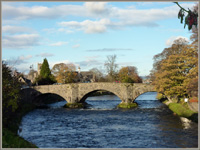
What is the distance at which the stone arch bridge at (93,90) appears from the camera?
4947 centimetres

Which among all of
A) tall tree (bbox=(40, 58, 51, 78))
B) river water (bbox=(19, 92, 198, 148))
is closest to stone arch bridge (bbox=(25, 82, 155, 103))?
river water (bbox=(19, 92, 198, 148))

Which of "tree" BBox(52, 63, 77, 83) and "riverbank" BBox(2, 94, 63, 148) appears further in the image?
"tree" BBox(52, 63, 77, 83)

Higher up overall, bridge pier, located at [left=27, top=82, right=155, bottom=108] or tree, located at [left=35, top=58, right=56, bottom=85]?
tree, located at [left=35, top=58, right=56, bottom=85]

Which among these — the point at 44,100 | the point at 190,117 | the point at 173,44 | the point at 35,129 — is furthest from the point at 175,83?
Result: the point at 44,100

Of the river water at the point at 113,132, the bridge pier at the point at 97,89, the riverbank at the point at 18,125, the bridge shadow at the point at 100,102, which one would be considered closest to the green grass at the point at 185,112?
the river water at the point at 113,132

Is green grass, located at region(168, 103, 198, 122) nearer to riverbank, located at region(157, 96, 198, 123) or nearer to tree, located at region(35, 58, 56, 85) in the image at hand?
riverbank, located at region(157, 96, 198, 123)

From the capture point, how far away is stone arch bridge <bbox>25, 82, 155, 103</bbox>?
1948 inches

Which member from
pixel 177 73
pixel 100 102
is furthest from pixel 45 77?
pixel 177 73

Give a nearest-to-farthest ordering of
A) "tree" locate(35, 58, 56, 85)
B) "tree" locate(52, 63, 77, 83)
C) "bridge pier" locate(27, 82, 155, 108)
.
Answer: "bridge pier" locate(27, 82, 155, 108) → "tree" locate(35, 58, 56, 85) → "tree" locate(52, 63, 77, 83)

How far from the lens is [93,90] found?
169ft

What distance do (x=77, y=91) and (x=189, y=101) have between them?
70.4ft

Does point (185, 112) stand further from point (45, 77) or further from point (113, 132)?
point (45, 77)

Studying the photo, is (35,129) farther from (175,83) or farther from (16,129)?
(175,83)

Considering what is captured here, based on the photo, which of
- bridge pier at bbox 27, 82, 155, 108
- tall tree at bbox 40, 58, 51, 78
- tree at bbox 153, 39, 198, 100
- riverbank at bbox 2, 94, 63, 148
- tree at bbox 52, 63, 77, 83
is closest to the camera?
riverbank at bbox 2, 94, 63, 148
